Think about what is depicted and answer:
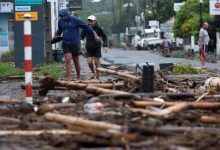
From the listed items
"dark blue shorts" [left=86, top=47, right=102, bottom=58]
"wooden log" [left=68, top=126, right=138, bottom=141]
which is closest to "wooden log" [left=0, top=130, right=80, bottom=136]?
"wooden log" [left=68, top=126, right=138, bottom=141]

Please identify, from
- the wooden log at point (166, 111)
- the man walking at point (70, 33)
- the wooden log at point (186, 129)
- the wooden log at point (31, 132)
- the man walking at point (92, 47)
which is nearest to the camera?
the wooden log at point (186, 129)

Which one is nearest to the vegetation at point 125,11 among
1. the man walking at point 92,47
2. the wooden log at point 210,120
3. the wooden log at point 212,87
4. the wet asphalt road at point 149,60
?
the wet asphalt road at point 149,60

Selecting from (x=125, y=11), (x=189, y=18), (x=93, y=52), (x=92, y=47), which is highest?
(x=125, y=11)

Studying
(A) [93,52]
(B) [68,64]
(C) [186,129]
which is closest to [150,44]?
(A) [93,52]

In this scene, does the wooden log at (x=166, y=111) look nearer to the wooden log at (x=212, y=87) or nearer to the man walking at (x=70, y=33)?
the wooden log at (x=212, y=87)

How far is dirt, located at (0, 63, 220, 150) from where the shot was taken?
6.21 m

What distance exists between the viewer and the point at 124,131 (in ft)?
21.2

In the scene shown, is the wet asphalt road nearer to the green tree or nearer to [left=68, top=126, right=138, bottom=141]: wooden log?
the green tree

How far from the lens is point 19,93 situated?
41.7ft

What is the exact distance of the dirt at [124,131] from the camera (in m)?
6.21

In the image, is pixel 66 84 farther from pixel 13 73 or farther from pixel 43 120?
pixel 13 73

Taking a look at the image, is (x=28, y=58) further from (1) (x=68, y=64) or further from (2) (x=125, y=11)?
(2) (x=125, y=11)

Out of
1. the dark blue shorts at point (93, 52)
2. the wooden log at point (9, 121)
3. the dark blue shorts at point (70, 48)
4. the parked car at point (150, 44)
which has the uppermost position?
the dark blue shorts at point (70, 48)

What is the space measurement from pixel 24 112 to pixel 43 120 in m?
0.95
